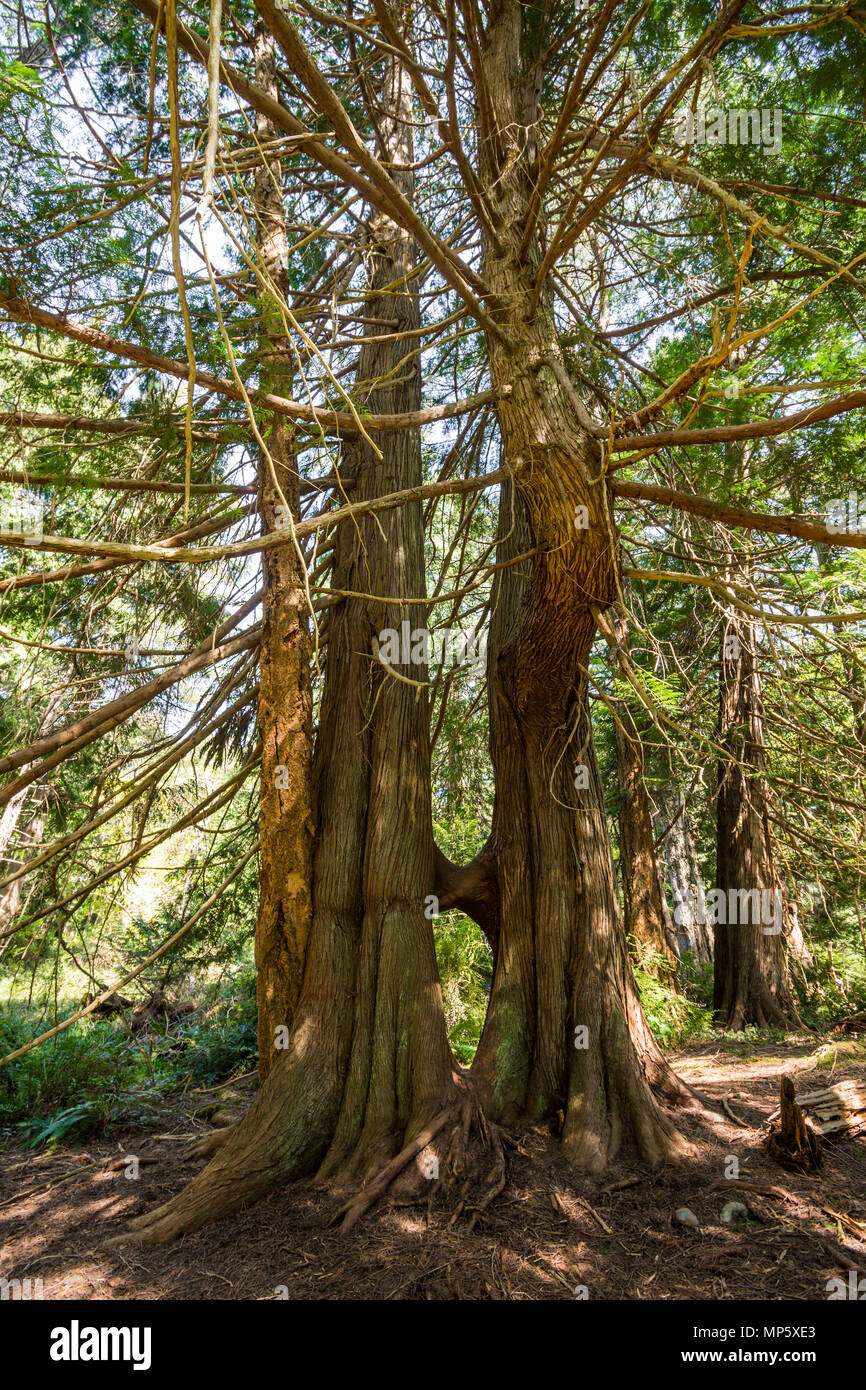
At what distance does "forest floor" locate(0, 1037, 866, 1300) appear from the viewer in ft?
9.52

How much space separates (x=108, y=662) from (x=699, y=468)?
389 cm

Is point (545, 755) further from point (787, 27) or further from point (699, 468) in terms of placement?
point (787, 27)

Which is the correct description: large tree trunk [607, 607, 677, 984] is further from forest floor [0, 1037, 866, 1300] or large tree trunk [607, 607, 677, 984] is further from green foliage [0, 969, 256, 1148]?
green foliage [0, 969, 256, 1148]

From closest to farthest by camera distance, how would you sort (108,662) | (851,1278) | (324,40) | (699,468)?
1. (851,1278)
2. (699,468)
3. (108,662)
4. (324,40)

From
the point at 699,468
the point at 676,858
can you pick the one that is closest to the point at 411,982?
the point at 699,468

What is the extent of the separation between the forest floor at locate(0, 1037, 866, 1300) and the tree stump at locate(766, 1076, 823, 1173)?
0.22 ft

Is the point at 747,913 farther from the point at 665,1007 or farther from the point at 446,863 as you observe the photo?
the point at 446,863

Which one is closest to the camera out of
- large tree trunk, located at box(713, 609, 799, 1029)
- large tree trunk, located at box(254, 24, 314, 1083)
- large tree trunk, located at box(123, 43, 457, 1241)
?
large tree trunk, located at box(123, 43, 457, 1241)

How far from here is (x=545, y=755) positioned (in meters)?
4.74

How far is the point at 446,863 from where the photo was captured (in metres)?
4.88

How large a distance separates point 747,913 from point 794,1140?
4289 mm

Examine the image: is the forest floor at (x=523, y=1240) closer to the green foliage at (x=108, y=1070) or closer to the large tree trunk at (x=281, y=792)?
the large tree trunk at (x=281, y=792)

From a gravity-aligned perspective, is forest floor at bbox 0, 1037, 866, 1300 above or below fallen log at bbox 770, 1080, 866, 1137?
below

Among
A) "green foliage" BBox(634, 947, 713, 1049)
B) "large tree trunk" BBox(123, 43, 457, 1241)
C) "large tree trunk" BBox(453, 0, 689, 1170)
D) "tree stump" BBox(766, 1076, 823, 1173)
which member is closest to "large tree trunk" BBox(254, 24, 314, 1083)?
"large tree trunk" BBox(123, 43, 457, 1241)
